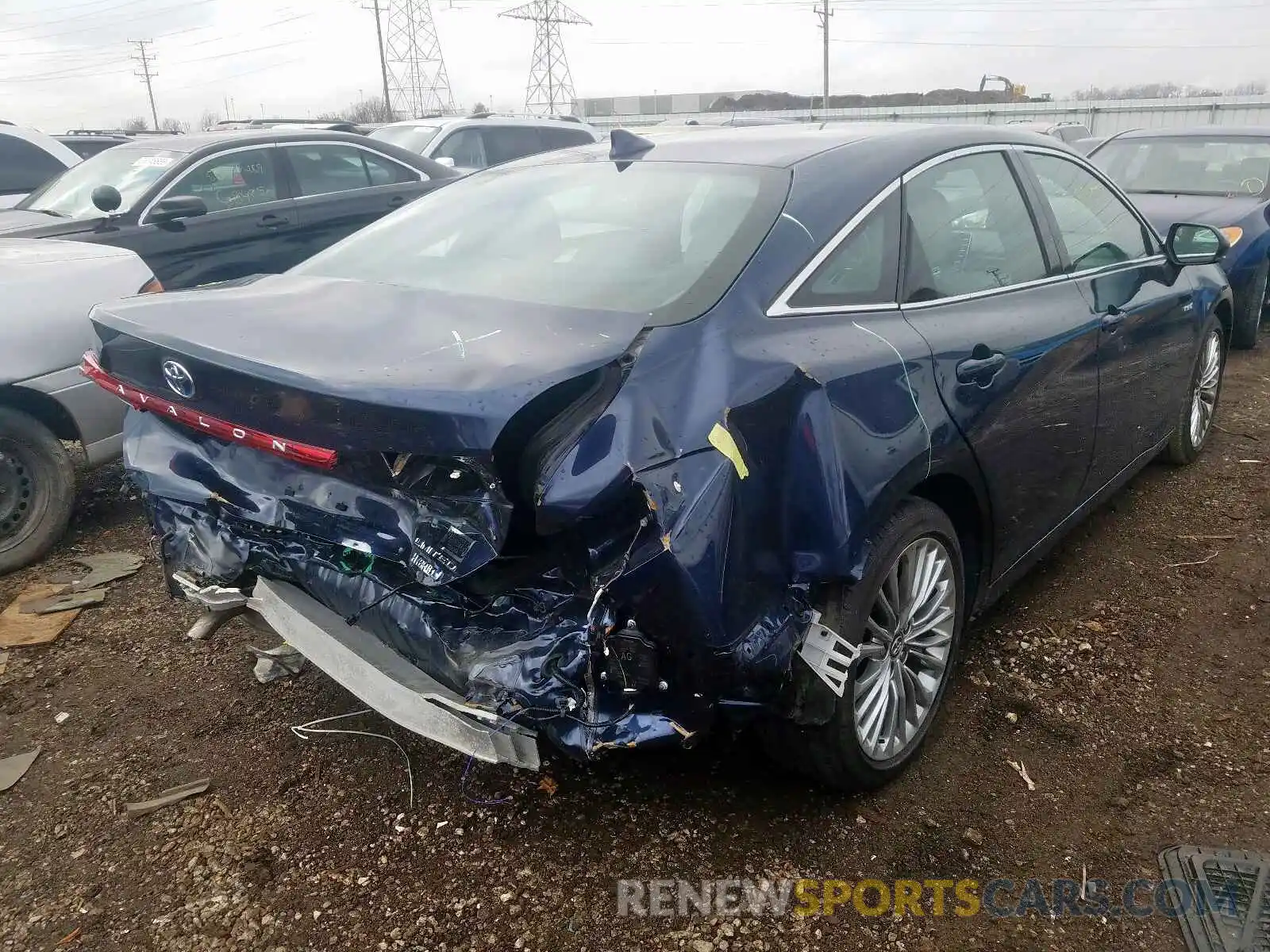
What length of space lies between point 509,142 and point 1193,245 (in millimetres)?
8064

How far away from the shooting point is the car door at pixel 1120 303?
3309 millimetres

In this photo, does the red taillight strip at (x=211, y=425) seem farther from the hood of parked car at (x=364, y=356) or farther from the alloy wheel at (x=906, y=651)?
the alloy wheel at (x=906, y=651)

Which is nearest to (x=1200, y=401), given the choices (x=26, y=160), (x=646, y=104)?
(x=26, y=160)

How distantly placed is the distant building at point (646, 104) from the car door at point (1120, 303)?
43360 mm

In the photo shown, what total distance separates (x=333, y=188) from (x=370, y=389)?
5.48 m

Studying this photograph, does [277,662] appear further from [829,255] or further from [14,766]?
[829,255]

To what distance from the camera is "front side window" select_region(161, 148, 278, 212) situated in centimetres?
608

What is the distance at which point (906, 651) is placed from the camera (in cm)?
254

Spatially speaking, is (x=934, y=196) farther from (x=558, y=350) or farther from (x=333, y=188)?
(x=333, y=188)

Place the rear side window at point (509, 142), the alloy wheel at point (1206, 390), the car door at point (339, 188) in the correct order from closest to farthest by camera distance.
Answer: the alloy wheel at point (1206, 390)
the car door at point (339, 188)
the rear side window at point (509, 142)

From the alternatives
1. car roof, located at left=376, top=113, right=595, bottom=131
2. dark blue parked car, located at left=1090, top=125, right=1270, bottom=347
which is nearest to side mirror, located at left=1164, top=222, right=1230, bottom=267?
dark blue parked car, located at left=1090, top=125, right=1270, bottom=347

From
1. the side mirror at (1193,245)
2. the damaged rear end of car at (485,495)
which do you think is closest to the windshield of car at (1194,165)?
the side mirror at (1193,245)

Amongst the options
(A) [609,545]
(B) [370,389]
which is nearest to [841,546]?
(A) [609,545]

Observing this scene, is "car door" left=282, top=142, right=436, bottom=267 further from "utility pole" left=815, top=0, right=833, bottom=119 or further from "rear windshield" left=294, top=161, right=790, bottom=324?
"utility pole" left=815, top=0, right=833, bottom=119
